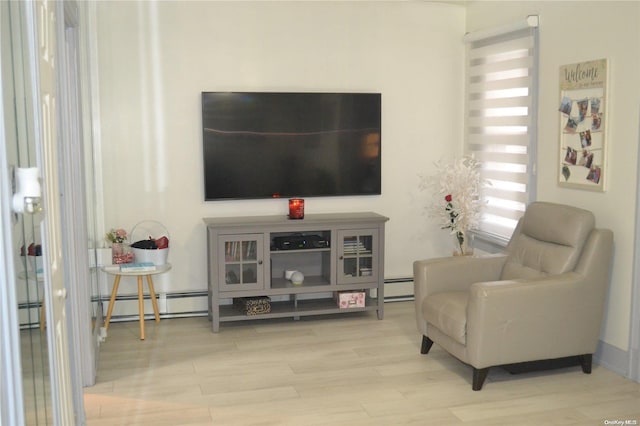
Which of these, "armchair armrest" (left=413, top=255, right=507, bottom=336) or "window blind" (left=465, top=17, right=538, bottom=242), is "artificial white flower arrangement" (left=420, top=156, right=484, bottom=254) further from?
"armchair armrest" (left=413, top=255, right=507, bottom=336)

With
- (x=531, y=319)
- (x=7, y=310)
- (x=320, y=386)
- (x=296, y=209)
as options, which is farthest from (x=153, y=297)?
(x=7, y=310)

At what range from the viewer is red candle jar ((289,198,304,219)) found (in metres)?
5.20

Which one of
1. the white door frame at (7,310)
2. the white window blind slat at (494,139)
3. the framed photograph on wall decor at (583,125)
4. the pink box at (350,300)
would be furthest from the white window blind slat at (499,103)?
the white door frame at (7,310)

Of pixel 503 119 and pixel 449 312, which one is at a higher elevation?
pixel 503 119

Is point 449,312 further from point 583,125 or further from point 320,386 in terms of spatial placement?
point 583,125

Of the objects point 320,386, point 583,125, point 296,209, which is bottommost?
point 320,386

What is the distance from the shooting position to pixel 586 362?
13.4 ft

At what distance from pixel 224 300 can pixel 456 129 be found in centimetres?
235

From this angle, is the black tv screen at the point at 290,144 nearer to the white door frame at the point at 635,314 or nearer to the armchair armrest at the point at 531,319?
the armchair armrest at the point at 531,319

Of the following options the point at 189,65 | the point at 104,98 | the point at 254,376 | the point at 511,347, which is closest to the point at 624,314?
the point at 511,347

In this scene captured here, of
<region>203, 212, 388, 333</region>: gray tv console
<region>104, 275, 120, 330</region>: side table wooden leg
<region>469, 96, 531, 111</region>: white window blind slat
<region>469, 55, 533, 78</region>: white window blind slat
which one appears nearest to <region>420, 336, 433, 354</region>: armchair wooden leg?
<region>203, 212, 388, 333</region>: gray tv console

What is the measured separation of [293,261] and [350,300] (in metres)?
0.55

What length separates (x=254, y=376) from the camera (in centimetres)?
411

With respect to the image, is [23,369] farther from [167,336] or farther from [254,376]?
[167,336]
